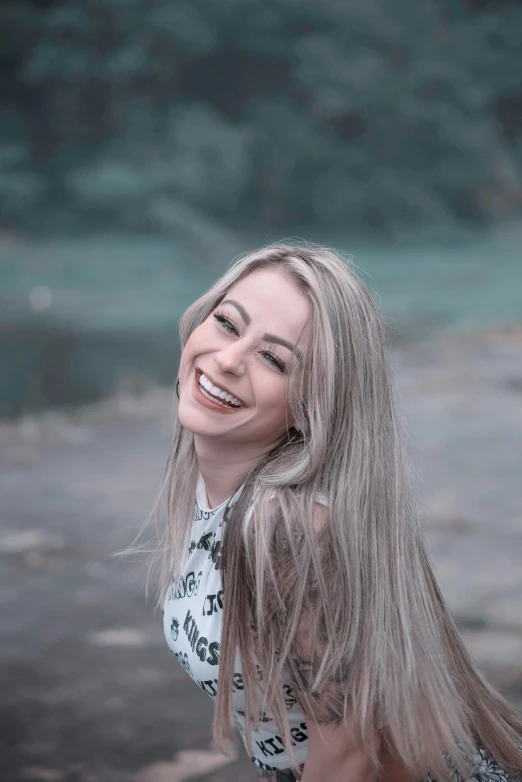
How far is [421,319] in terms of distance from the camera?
4.99 meters

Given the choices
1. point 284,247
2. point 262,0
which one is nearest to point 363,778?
point 284,247

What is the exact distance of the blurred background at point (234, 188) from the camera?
4727mm

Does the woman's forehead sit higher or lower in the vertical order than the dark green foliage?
lower

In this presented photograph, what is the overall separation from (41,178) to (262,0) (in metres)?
1.83

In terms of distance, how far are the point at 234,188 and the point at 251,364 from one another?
13.3 ft

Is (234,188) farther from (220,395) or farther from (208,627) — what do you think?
(208,627)

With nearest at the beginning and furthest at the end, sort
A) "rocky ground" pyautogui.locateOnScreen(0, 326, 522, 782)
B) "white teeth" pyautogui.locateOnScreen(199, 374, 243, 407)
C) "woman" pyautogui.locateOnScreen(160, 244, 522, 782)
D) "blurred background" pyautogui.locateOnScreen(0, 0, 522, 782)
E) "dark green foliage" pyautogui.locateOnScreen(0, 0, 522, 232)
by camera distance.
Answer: "woman" pyautogui.locateOnScreen(160, 244, 522, 782), "white teeth" pyautogui.locateOnScreen(199, 374, 243, 407), "rocky ground" pyautogui.locateOnScreen(0, 326, 522, 782), "blurred background" pyautogui.locateOnScreen(0, 0, 522, 782), "dark green foliage" pyautogui.locateOnScreen(0, 0, 522, 232)

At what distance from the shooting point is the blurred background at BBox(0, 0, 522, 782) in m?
4.73

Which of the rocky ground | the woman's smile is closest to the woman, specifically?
the woman's smile

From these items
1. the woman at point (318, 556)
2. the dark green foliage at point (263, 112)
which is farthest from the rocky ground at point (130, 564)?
the dark green foliage at point (263, 112)

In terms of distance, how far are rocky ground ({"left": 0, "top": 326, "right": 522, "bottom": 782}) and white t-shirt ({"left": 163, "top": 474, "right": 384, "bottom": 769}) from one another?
20.2 inches

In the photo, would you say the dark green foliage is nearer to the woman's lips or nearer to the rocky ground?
the rocky ground

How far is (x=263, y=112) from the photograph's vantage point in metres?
5.13

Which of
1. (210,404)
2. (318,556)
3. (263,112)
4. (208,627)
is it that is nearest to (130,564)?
(208,627)
